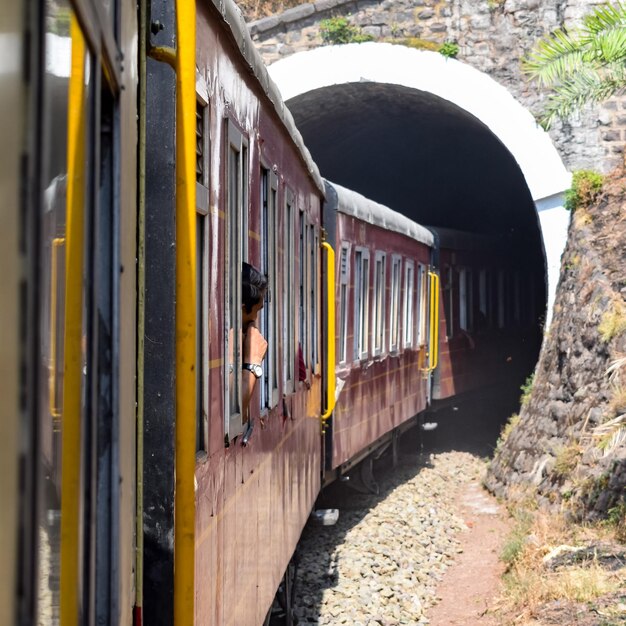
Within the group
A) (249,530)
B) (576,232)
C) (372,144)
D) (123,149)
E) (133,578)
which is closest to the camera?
(123,149)

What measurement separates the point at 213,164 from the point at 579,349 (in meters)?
11.7

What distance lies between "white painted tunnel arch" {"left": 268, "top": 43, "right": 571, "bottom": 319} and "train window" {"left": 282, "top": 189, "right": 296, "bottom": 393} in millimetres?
12083

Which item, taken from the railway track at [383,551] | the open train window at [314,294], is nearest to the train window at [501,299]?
the railway track at [383,551]

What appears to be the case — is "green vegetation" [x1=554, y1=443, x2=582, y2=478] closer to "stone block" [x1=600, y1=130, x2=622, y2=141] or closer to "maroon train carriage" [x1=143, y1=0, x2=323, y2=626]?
"maroon train carriage" [x1=143, y1=0, x2=323, y2=626]

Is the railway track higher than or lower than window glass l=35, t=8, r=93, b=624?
lower

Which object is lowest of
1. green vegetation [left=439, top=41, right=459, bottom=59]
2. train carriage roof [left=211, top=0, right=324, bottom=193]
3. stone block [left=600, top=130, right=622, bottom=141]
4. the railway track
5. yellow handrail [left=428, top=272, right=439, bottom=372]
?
the railway track

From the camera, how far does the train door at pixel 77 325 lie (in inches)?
47.9

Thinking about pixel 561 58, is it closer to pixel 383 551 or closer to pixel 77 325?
pixel 383 551

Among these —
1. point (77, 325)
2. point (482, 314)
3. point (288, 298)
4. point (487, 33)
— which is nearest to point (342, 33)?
point (487, 33)

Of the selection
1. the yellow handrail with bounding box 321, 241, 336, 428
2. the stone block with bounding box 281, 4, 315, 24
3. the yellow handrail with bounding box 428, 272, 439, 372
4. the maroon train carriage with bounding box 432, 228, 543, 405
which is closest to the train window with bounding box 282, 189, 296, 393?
the yellow handrail with bounding box 321, 241, 336, 428

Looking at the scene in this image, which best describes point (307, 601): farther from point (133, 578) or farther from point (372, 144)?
point (372, 144)

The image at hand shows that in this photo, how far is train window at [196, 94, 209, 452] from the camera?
3.63 metres

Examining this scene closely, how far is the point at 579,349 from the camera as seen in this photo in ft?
48.8

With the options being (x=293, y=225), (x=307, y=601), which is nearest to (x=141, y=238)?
(x=293, y=225)
